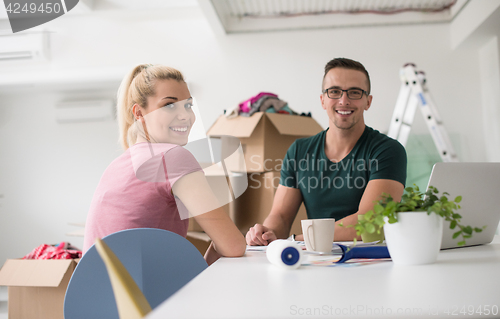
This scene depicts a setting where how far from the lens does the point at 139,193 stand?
84 cm

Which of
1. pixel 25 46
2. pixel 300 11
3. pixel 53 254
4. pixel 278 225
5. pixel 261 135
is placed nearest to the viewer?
pixel 278 225

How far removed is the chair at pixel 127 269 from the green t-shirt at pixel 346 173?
0.93 m

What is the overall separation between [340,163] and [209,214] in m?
0.79

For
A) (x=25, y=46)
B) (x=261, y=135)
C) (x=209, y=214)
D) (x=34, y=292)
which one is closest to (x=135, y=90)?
(x=209, y=214)

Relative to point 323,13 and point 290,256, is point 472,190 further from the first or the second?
point 323,13

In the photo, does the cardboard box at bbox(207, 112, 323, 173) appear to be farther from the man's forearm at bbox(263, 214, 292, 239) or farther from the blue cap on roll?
the blue cap on roll

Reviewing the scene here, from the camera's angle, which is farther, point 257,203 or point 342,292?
point 257,203

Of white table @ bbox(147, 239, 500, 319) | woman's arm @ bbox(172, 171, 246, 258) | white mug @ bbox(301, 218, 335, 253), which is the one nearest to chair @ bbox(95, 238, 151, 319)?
white table @ bbox(147, 239, 500, 319)

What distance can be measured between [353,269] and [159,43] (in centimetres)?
319

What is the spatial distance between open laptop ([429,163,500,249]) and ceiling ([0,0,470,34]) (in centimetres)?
252

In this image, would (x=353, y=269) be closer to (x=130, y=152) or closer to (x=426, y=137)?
(x=130, y=152)

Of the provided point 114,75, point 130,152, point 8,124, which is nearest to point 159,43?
point 114,75

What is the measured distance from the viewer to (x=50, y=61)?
348cm

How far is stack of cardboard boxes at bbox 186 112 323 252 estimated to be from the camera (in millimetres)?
2174
